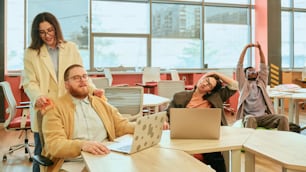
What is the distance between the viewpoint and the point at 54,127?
195cm

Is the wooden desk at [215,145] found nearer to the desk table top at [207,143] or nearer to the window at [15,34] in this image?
the desk table top at [207,143]

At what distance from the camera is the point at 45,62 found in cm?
238

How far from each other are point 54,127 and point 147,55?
6377 millimetres

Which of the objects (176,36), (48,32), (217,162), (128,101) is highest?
(176,36)

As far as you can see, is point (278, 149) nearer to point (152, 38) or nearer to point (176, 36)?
point (152, 38)

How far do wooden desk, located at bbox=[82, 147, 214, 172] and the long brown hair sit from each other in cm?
100

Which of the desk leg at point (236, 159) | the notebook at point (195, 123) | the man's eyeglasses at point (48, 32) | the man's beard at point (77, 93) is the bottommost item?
the desk leg at point (236, 159)

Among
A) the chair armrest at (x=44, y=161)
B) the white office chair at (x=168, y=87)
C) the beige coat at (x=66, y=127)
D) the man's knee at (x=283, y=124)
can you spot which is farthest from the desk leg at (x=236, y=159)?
the white office chair at (x=168, y=87)

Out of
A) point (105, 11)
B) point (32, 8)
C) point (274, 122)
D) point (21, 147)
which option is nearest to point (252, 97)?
point (274, 122)

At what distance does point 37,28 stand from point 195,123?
4.15 ft

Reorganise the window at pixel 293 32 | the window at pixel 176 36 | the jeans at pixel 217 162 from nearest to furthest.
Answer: the jeans at pixel 217 162
the window at pixel 176 36
the window at pixel 293 32

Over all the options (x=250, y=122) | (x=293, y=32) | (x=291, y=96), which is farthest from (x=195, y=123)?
(x=293, y=32)

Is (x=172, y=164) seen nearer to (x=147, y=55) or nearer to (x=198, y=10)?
(x=147, y=55)

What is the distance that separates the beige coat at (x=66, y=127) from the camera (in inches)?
72.3
